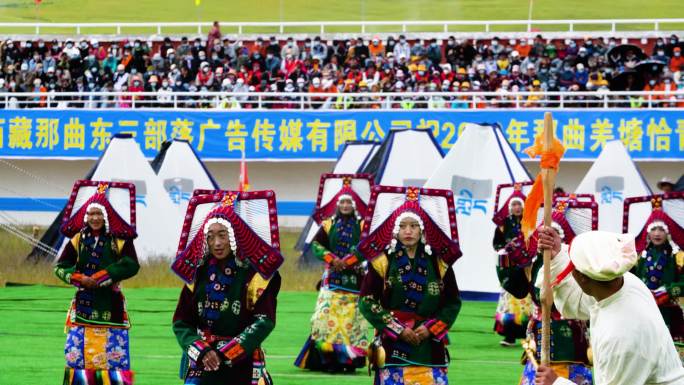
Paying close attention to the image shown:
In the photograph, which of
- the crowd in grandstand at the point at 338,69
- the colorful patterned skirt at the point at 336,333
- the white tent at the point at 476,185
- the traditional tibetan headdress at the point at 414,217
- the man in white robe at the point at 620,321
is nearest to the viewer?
the man in white robe at the point at 620,321

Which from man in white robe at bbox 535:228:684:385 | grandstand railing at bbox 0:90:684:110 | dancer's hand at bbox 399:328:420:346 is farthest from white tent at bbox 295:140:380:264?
man in white robe at bbox 535:228:684:385

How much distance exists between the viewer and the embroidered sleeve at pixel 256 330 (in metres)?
7.50

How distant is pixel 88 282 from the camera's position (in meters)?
10.1

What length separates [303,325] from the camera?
16.8 metres

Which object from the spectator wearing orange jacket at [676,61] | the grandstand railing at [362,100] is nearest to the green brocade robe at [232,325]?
the grandstand railing at [362,100]

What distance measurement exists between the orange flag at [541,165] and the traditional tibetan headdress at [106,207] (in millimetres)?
4734

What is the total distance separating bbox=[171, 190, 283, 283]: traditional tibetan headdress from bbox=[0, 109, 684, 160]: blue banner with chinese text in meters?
18.0

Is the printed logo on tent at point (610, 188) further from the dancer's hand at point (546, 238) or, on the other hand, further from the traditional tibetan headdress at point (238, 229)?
the dancer's hand at point (546, 238)

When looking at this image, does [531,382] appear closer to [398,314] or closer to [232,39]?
[398,314]

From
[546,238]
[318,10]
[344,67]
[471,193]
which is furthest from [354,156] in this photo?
[318,10]

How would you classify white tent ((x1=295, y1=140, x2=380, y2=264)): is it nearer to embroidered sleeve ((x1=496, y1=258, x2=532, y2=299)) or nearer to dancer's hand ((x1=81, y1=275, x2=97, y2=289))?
embroidered sleeve ((x1=496, y1=258, x2=532, y2=299))

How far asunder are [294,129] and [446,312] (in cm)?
1884

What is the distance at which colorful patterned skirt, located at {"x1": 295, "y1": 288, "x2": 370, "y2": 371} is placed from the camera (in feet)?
41.7

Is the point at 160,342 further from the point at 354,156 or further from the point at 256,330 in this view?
the point at 256,330
